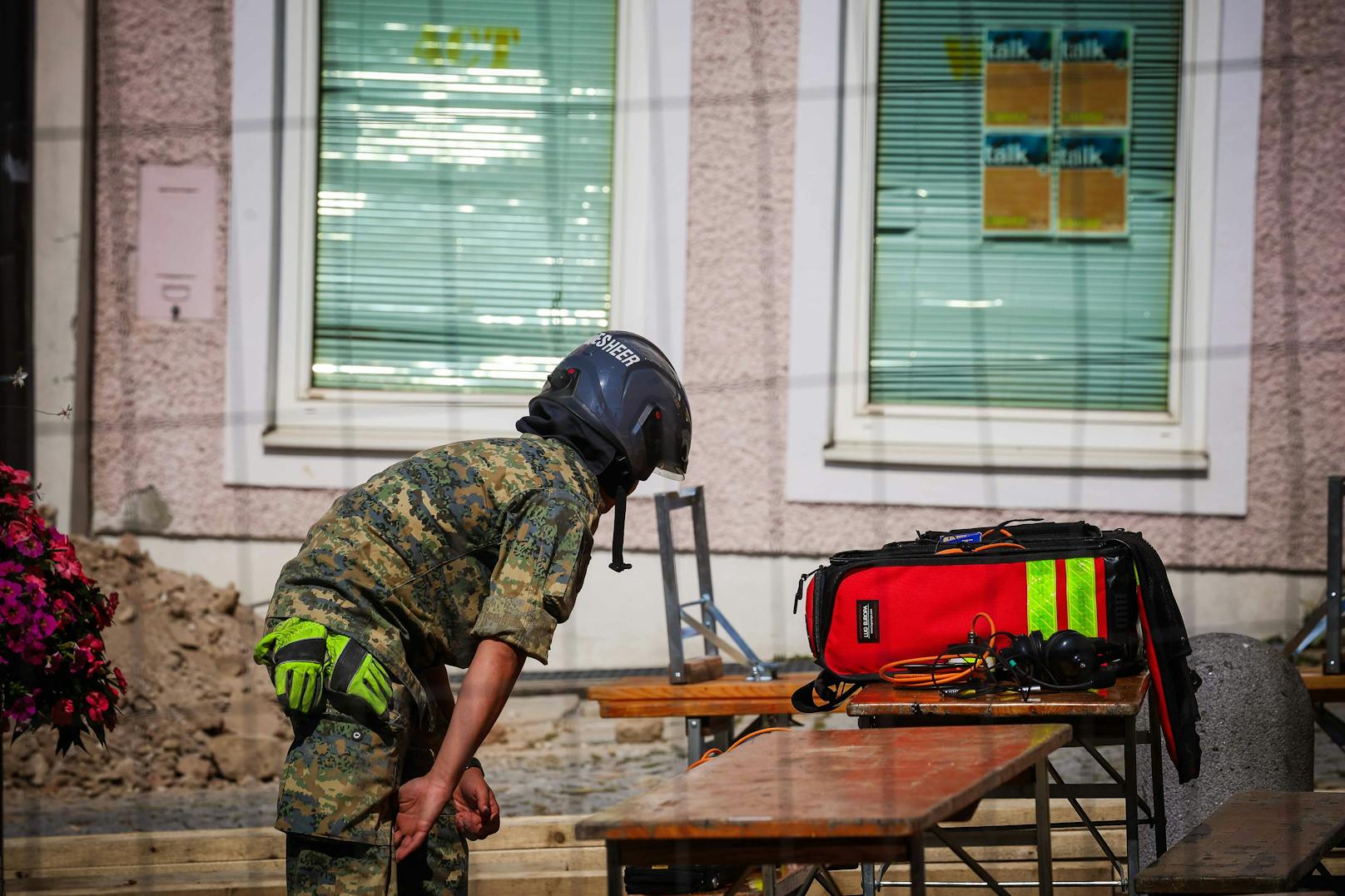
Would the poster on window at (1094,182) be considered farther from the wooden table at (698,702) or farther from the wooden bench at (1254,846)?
the wooden bench at (1254,846)

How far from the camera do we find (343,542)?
2.52m

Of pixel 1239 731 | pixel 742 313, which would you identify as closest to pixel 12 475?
pixel 1239 731

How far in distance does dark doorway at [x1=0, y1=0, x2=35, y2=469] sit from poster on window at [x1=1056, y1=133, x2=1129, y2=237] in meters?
4.89

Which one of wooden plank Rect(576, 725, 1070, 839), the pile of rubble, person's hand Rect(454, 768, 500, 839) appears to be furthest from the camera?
the pile of rubble

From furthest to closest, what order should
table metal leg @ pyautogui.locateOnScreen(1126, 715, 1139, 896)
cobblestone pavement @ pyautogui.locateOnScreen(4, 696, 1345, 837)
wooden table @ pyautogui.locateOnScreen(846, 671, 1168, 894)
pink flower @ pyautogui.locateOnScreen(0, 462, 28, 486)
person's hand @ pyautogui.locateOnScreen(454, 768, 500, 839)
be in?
cobblestone pavement @ pyautogui.locateOnScreen(4, 696, 1345, 837) < pink flower @ pyautogui.locateOnScreen(0, 462, 28, 486) < table metal leg @ pyautogui.locateOnScreen(1126, 715, 1139, 896) < wooden table @ pyautogui.locateOnScreen(846, 671, 1168, 894) < person's hand @ pyautogui.locateOnScreen(454, 768, 500, 839)

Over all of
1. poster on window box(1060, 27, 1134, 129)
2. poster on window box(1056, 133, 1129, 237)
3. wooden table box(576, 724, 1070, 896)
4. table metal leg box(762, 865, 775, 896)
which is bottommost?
table metal leg box(762, 865, 775, 896)

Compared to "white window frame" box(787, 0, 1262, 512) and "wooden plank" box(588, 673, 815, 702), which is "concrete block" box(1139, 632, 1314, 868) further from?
"white window frame" box(787, 0, 1262, 512)

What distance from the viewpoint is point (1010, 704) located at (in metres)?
3.05

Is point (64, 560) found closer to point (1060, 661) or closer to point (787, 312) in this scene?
point (1060, 661)

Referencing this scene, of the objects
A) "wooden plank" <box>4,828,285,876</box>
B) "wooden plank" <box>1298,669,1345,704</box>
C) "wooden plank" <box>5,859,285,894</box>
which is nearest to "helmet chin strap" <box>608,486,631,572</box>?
"wooden plank" <box>5,859,285,894</box>

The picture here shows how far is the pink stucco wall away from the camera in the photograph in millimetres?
6766

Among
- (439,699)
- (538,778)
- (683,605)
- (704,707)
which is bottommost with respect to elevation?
(538,778)

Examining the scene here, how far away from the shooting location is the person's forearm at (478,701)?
2404mm

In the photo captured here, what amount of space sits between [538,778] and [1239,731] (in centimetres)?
299
